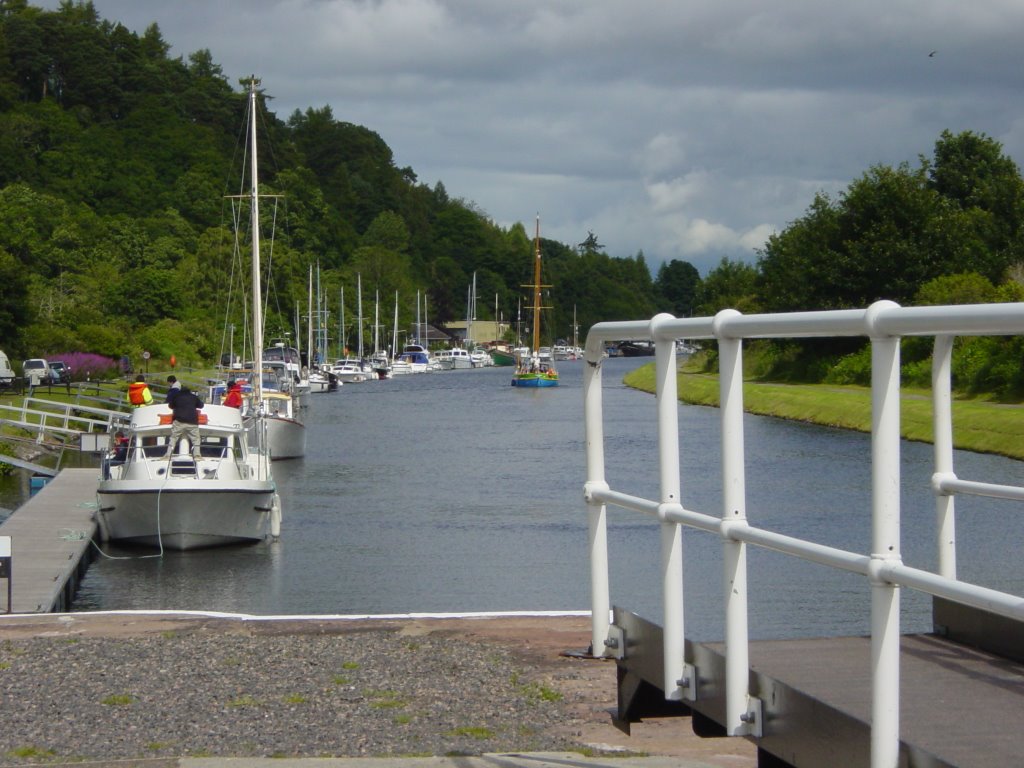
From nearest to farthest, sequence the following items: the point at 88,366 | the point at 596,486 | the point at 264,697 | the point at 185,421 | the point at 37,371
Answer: the point at 596,486 → the point at 264,697 → the point at 185,421 → the point at 37,371 → the point at 88,366

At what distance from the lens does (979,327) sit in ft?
12.6

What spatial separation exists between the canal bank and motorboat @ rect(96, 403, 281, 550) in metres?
12.7

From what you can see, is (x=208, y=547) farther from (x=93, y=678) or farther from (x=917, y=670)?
(x=917, y=670)

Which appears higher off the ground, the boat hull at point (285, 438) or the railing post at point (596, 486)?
the railing post at point (596, 486)

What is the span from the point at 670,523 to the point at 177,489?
2166cm

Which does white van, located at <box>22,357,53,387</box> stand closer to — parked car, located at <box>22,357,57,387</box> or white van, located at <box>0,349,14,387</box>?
parked car, located at <box>22,357,57,387</box>

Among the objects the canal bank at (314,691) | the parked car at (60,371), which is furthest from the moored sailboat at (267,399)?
the canal bank at (314,691)

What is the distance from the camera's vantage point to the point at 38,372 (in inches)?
2420

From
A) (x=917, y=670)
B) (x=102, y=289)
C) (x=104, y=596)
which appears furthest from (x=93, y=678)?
(x=102, y=289)

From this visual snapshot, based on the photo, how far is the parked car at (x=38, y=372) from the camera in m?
59.6

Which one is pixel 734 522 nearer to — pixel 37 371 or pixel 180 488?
pixel 180 488

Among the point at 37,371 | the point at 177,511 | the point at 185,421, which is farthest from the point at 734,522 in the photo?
the point at 37,371

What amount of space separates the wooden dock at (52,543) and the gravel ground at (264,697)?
4630 mm

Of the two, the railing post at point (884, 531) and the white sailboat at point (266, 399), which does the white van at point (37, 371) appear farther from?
the railing post at point (884, 531)
